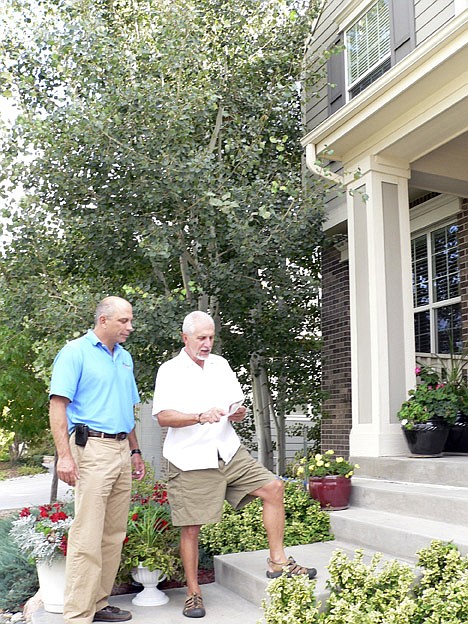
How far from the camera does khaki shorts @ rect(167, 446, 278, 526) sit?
3678mm

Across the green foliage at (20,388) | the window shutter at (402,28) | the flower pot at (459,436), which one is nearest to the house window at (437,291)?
the flower pot at (459,436)

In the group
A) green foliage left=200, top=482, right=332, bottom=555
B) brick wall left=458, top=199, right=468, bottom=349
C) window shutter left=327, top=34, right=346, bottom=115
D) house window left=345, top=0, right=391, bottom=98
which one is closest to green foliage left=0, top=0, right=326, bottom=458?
window shutter left=327, top=34, right=346, bottom=115

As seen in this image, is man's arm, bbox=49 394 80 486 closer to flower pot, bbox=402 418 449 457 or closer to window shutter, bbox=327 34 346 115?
flower pot, bbox=402 418 449 457

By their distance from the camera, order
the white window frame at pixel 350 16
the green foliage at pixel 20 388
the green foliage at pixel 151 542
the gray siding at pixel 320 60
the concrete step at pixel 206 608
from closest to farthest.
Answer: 1. the concrete step at pixel 206 608
2. the green foliage at pixel 151 542
3. the white window frame at pixel 350 16
4. the gray siding at pixel 320 60
5. the green foliage at pixel 20 388

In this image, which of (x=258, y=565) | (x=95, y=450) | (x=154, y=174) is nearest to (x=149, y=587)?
(x=258, y=565)

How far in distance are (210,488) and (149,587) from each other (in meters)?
0.82

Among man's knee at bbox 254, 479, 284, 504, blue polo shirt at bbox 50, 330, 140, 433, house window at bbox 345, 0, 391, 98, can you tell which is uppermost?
house window at bbox 345, 0, 391, 98

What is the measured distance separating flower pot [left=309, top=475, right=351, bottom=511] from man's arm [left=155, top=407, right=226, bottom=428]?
5.24 ft

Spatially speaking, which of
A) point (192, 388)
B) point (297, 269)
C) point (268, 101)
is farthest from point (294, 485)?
point (268, 101)

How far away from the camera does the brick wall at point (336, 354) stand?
779 centimetres

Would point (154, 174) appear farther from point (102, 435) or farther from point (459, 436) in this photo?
point (459, 436)

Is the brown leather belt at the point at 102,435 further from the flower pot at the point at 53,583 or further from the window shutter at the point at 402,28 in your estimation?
the window shutter at the point at 402,28

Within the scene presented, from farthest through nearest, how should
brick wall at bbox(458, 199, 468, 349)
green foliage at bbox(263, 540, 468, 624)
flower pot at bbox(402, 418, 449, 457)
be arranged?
brick wall at bbox(458, 199, 468, 349) < flower pot at bbox(402, 418, 449, 457) < green foliage at bbox(263, 540, 468, 624)

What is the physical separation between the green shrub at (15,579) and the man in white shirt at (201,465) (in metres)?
1.44
